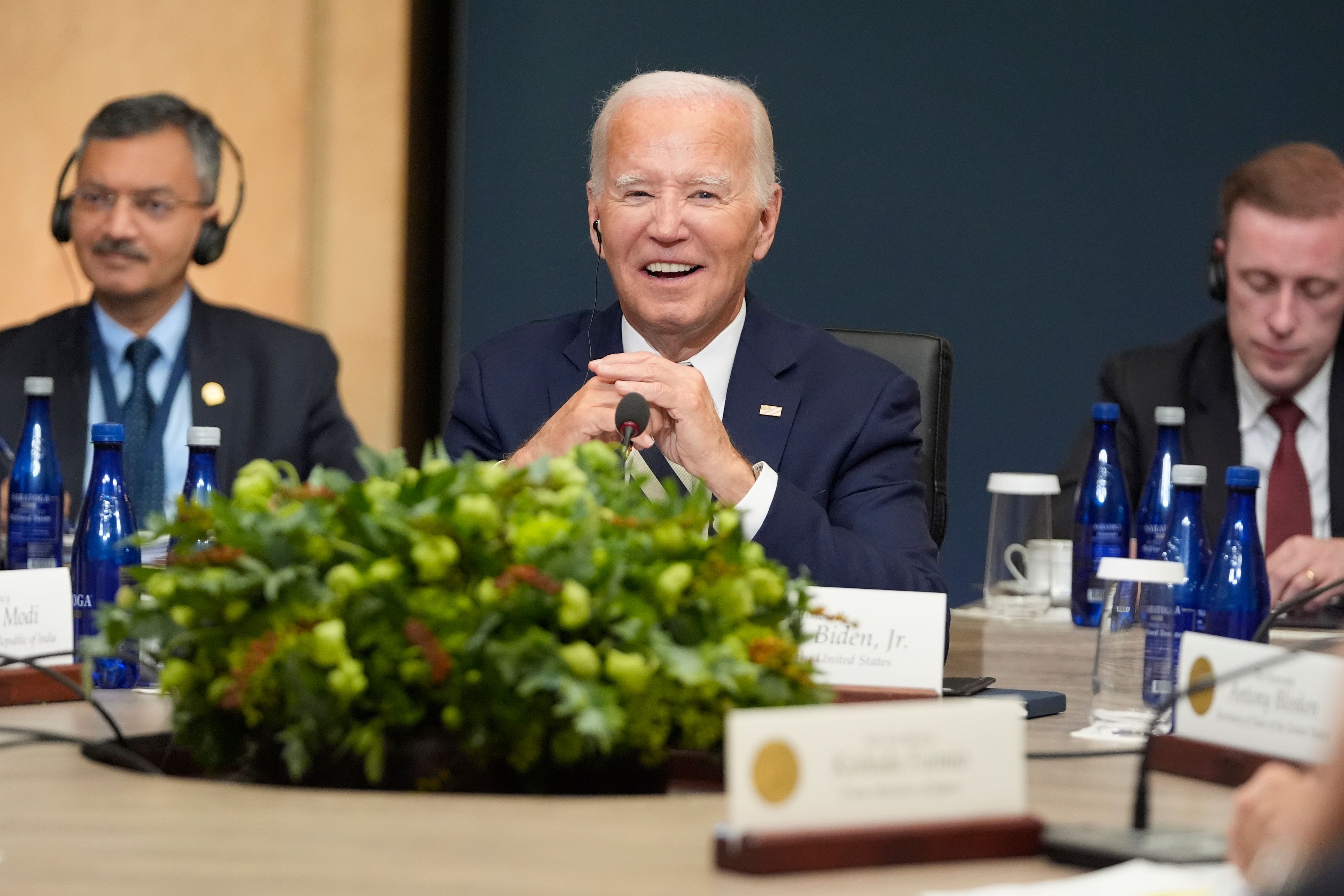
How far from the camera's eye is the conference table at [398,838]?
815mm

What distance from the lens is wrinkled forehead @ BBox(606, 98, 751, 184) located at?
7.32 ft

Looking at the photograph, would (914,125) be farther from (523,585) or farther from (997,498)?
(523,585)

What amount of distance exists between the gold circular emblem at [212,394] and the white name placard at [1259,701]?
235 cm

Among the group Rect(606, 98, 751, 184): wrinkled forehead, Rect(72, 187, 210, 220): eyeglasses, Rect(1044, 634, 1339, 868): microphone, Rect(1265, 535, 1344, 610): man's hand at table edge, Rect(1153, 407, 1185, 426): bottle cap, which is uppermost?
Rect(72, 187, 210, 220): eyeglasses

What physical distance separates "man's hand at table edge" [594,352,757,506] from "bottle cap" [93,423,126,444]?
0.55 metres

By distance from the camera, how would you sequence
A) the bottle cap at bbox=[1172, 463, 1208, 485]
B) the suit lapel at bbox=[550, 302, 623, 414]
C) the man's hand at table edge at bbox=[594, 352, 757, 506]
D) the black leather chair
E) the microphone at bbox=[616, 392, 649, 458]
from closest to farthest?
1. the microphone at bbox=[616, 392, 649, 458]
2. the bottle cap at bbox=[1172, 463, 1208, 485]
3. the man's hand at table edge at bbox=[594, 352, 757, 506]
4. the suit lapel at bbox=[550, 302, 623, 414]
5. the black leather chair

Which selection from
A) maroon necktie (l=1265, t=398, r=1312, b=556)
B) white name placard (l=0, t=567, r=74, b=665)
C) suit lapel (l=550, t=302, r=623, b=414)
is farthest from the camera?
maroon necktie (l=1265, t=398, r=1312, b=556)

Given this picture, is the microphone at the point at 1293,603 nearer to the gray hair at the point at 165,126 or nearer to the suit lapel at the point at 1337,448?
the suit lapel at the point at 1337,448

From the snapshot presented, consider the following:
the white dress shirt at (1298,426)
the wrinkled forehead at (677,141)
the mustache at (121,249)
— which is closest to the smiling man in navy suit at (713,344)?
the wrinkled forehead at (677,141)

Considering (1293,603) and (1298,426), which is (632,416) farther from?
(1298,426)

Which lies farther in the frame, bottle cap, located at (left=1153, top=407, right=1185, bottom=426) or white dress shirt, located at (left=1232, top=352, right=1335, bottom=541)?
white dress shirt, located at (left=1232, top=352, right=1335, bottom=541)

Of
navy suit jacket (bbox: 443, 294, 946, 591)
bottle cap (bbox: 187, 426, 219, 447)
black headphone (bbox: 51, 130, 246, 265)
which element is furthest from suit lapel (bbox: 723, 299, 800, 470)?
black headphone (bbox: 51, 130, 246, 265)

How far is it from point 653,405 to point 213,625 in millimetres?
967

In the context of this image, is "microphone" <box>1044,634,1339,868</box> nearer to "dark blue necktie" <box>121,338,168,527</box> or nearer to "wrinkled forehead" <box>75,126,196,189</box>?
"dark blue necktie" <box>121,338,168,527</box>
